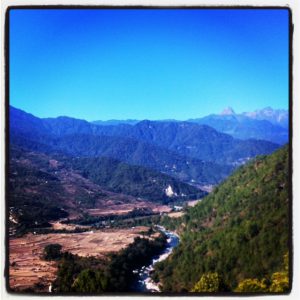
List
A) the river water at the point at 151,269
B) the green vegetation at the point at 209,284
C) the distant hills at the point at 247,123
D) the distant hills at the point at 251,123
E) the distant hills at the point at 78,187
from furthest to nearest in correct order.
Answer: the distant hills at the point at 78,187 → the distant hills at the point at 247,123 → the distant hills at the point at 251,123 → the river water at the point at 151,269 → the green vegetation at the point at 209,284

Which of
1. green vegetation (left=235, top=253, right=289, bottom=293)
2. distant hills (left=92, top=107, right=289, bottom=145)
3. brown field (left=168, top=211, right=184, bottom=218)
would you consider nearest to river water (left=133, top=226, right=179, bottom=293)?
brown field (left=168, top=211, right=184, bottom=218)

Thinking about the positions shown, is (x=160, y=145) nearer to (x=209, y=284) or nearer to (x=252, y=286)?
(x=209, y=284)

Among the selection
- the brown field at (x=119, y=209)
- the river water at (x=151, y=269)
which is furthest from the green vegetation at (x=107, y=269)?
the brown field at (x=119, y=209)

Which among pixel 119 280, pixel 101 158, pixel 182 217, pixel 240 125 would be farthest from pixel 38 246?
pixel 240 125

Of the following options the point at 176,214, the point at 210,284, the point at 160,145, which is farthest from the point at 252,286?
the point at 160,145

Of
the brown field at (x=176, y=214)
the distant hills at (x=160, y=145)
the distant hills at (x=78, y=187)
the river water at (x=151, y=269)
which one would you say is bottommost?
the river water at (x=151, y=269)

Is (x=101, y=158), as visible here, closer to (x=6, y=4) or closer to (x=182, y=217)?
(x=182, y=217)

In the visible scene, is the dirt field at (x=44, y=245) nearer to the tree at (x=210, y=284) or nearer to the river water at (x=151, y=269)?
the river water at (x=151, y=269)
